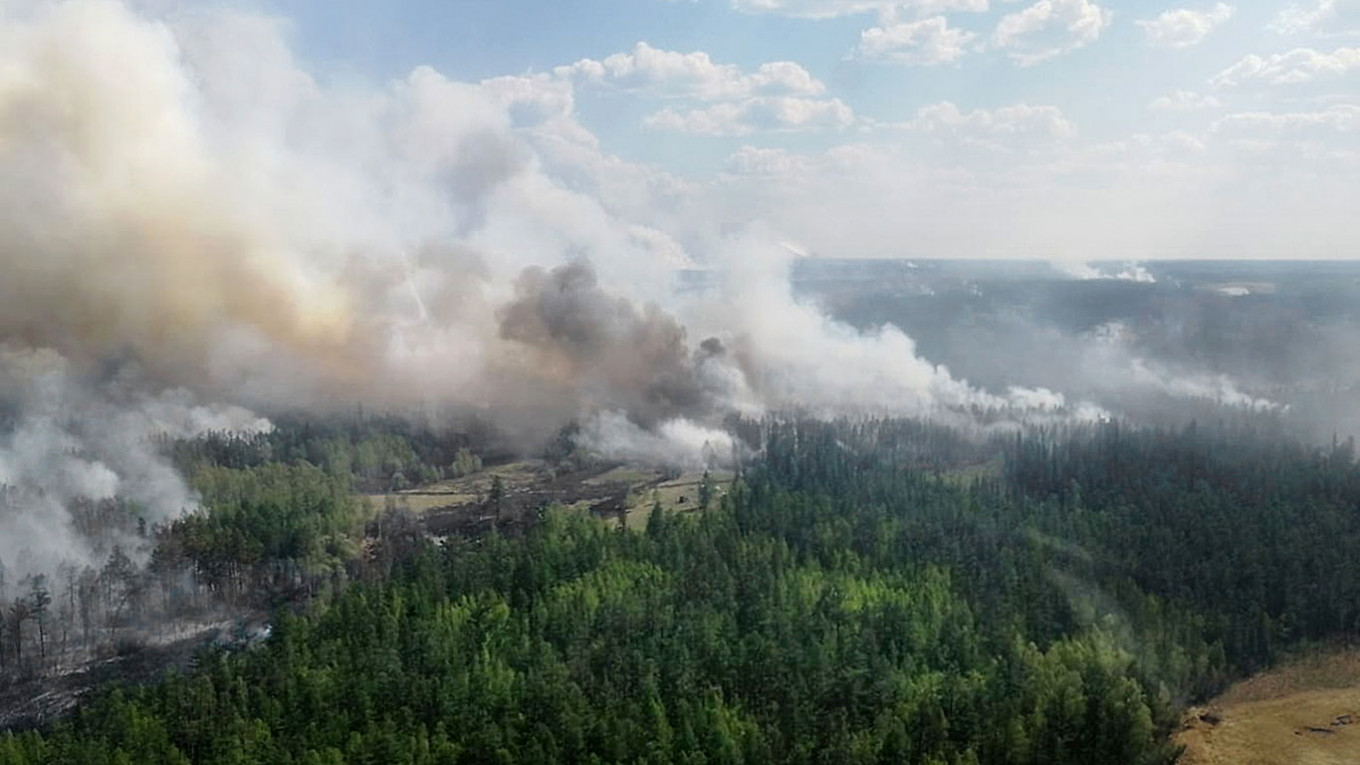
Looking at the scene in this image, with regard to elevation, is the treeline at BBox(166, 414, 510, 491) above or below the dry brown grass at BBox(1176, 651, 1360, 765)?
above

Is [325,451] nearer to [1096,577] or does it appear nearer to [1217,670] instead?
[1096,577]

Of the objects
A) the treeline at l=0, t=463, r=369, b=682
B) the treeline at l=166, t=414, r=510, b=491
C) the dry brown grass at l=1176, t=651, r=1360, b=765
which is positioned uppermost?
the treeline at l=166, t=414, r=510, b=491

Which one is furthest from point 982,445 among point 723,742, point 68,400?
point 68,400

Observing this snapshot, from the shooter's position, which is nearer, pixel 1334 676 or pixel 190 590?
pixel 1334 676

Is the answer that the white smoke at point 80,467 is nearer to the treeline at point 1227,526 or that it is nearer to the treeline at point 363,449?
the treeline at point 363,449

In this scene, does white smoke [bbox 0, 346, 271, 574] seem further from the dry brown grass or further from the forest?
the dry brown grass

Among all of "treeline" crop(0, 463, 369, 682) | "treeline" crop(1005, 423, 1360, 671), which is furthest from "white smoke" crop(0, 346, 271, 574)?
"treeline" crop(1005, 423, 1360, 671)

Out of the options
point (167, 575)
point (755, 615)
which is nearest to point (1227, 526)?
point (755, 615)
